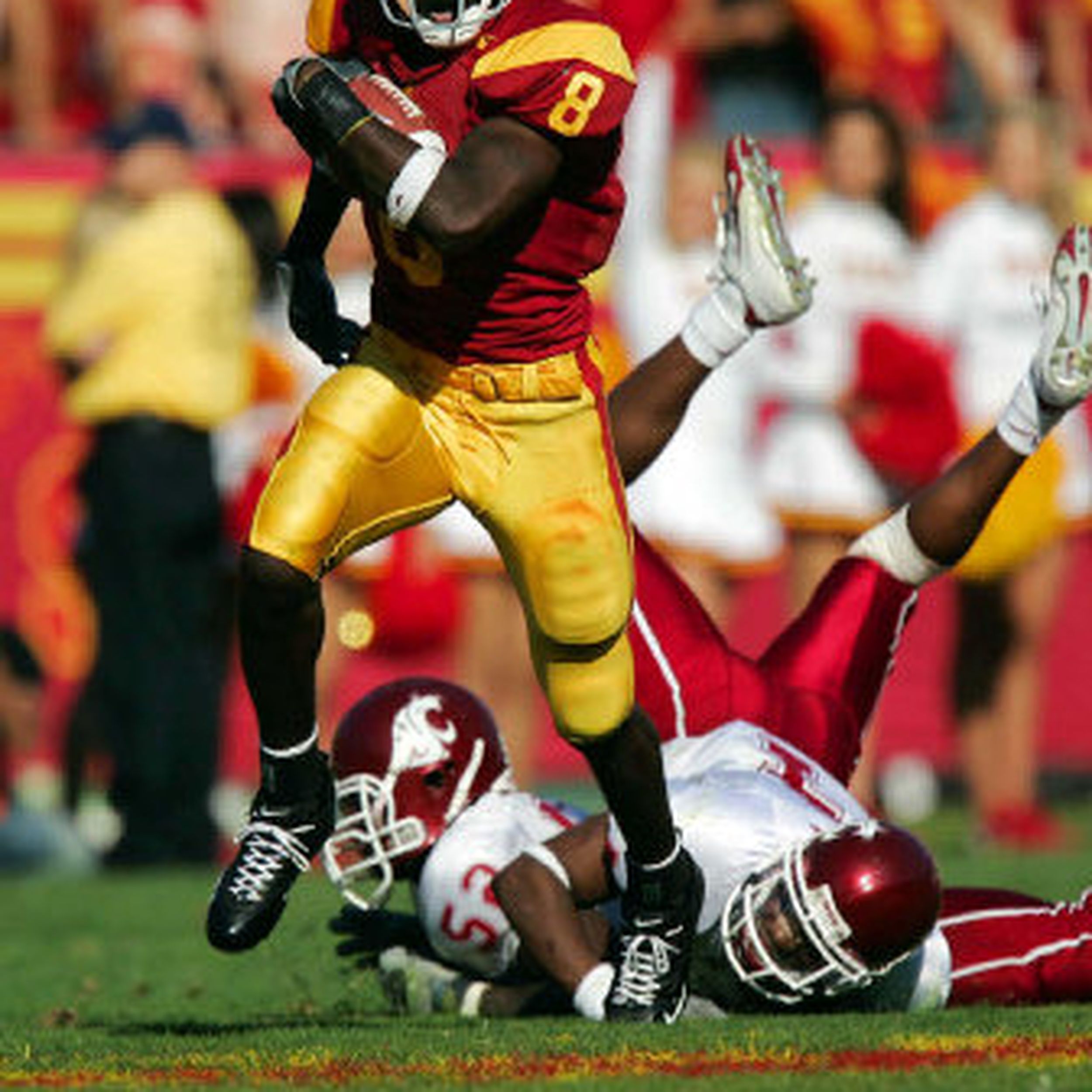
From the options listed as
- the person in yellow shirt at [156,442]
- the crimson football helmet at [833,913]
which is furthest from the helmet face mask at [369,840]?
the person in yellow shirt at [156,442]

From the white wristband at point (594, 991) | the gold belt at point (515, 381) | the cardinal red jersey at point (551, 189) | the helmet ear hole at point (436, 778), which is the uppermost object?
the cardinal red jersey at point (551, 189)

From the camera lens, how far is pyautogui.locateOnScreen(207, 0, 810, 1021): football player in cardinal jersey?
16.9 ft

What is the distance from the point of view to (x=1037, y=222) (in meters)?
10.2

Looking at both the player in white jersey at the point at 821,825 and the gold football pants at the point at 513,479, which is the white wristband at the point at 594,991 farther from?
the gold football pants at the point at 513,479

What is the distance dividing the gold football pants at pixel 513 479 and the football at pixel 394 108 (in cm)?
40

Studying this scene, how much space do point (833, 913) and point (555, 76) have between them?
1481mm

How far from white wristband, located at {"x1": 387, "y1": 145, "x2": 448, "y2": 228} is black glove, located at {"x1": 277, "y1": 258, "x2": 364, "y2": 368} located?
58 cm

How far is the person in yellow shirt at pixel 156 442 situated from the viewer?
9.63 metres

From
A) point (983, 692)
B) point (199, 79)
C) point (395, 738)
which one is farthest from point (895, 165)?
point (395, 738)

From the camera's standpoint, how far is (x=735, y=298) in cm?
672

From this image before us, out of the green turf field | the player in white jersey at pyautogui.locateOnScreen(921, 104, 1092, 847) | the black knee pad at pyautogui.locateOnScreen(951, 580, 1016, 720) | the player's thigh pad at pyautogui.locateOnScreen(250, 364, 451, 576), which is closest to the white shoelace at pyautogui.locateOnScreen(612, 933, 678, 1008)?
the green turf field

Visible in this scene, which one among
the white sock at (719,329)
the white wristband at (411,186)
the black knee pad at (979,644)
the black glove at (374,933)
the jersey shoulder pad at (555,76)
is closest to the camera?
the white wristband at (411,186)

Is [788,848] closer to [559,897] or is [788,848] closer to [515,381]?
[559,897]

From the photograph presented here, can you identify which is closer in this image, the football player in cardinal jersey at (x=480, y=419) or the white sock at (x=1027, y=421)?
the football player in cardinal jersey at (x=480, y=419)
